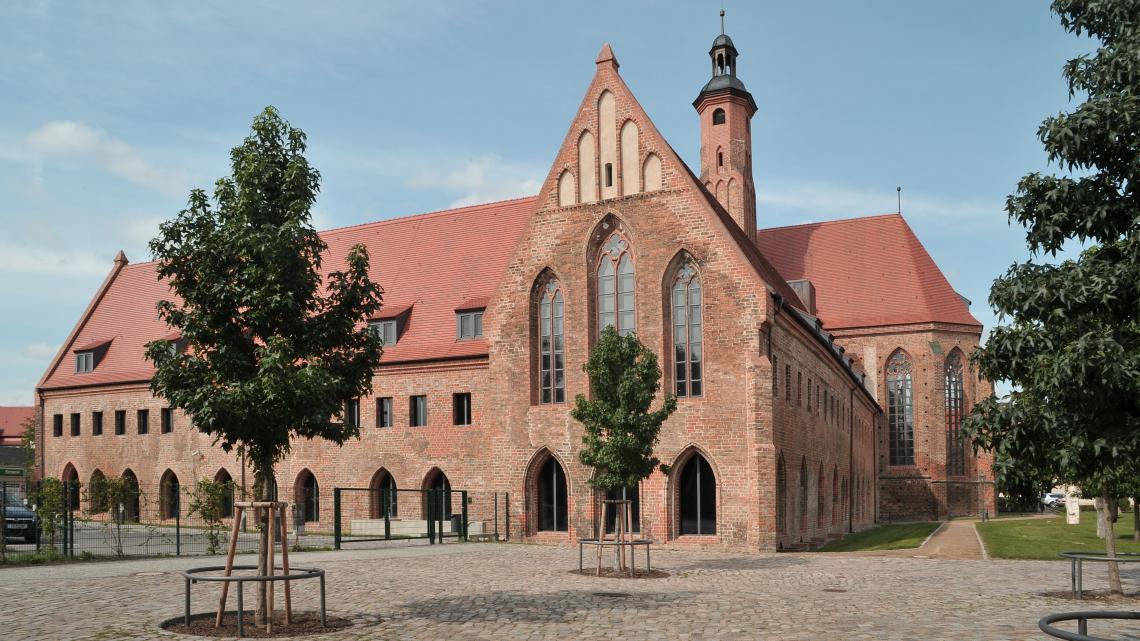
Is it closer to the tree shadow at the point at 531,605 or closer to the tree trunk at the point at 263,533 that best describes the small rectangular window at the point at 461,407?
the tree shadow at the point at 531,605

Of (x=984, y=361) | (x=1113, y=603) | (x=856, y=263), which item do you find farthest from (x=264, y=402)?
(x=856, y=263)

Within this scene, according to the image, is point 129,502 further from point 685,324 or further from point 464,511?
point 685,324

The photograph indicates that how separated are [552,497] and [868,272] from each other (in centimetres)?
2936

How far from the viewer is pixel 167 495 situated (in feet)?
142

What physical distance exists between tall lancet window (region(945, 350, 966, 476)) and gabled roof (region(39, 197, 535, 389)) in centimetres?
2599

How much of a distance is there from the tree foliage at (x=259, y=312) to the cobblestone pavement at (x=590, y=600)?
267cm

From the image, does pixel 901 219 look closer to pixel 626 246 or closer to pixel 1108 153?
pixel 626 246

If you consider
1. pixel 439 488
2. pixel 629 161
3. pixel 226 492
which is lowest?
pixel 439 488

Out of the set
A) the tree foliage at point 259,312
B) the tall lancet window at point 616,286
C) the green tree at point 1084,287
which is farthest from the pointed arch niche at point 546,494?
the green tree at point 1084,287

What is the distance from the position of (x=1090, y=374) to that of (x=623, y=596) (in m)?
9.11

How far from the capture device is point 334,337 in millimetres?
13961

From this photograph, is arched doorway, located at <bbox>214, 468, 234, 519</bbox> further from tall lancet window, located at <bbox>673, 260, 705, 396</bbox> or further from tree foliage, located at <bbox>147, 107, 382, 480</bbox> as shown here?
tree foliage, located at <bbox>147, 107, 382, 480</bbox>

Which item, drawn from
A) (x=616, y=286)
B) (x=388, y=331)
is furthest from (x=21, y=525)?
(x=616, y=286)

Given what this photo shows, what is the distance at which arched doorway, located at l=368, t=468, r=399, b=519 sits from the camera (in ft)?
122
